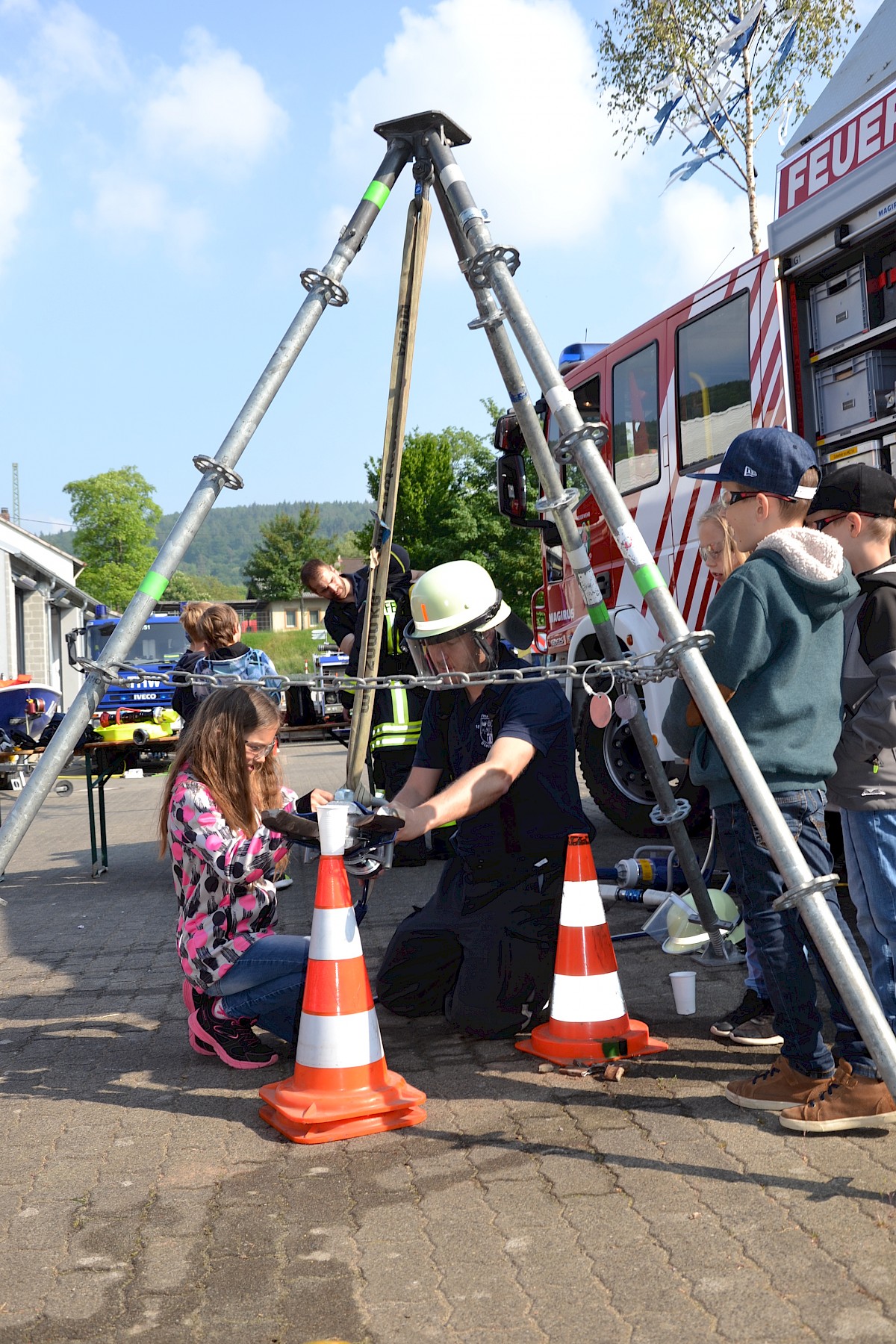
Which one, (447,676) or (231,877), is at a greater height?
(447,676)

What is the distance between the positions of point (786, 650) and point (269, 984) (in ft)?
6.62

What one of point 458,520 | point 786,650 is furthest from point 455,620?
point 458,520

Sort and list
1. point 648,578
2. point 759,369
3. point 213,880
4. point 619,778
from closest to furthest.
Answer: point 648,578 < point 213,880 < point 759,369 < point 619,778

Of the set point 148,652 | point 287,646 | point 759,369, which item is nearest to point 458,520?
point 287,646

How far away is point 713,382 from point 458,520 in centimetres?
4827

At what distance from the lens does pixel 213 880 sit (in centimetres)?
396

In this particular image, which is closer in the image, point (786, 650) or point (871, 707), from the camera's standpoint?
point (786, 650)

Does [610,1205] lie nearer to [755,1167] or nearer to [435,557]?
[755,1167]

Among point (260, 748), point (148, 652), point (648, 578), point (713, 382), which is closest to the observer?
point (648, 578)

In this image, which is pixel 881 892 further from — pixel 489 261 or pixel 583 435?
pixel 489 261

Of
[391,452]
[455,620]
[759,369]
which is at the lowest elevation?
[455,620]

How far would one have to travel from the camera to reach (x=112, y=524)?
247 feet

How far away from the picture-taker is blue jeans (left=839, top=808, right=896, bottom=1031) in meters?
3.37

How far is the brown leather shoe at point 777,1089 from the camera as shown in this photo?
3.39m
